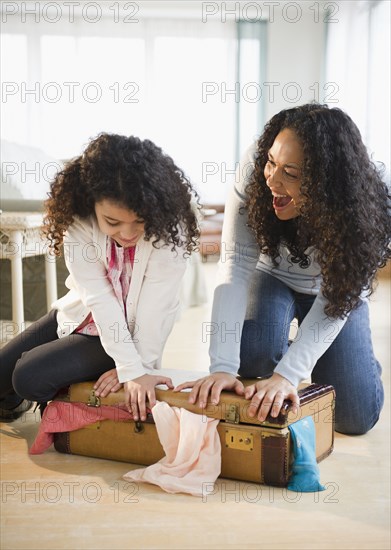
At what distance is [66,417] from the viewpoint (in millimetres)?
1912

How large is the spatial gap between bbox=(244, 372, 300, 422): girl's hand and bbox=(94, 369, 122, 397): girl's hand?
1.06 feet

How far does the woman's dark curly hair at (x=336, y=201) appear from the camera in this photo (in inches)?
65.6

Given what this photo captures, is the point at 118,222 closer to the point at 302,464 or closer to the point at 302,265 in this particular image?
the point at 302,265

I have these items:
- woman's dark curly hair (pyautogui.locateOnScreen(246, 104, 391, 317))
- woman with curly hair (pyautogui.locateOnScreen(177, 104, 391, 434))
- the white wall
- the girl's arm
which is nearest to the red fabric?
the girl's arm

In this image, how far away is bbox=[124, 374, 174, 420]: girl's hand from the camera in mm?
1792

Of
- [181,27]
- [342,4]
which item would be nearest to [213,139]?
[181,27]

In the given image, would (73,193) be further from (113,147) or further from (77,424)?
(77,424)

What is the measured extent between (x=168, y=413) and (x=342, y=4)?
19.9 feet

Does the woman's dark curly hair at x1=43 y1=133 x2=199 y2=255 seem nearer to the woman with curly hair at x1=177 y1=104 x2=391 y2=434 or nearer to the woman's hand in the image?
the woman with curly hair at x1=177 y1=104 x2=391 y2=434

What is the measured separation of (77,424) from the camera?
1.90m

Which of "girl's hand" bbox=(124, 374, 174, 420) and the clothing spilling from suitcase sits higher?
"girl's hand" bbox=(124, 374, 174, 420)

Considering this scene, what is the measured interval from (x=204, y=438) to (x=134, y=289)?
0.42 m

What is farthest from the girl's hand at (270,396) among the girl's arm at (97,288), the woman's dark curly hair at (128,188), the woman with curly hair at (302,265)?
the woman's dark curly hair at (128,188)

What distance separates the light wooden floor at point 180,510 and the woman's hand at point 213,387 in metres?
0.19
